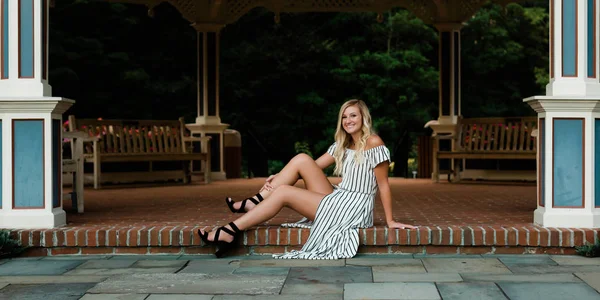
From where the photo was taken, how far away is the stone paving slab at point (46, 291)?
3949mm

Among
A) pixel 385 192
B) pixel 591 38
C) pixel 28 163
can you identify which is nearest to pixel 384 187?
pixel 385 192

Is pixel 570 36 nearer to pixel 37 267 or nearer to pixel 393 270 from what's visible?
pixel 393 270

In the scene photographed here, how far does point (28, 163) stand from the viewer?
219 inches

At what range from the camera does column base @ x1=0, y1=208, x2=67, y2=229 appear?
5.53m

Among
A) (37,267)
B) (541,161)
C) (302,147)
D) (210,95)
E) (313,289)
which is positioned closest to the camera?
(313,289)

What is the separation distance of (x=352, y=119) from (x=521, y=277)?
4.92 ft

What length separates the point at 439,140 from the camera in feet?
40.1

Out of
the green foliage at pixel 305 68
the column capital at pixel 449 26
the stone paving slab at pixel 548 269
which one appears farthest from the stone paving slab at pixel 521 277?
the green foliage at pixel 305 68

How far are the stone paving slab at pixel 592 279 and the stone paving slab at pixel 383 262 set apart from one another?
0.89 metres

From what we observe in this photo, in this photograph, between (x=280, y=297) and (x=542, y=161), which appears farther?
(x=542, y=161)

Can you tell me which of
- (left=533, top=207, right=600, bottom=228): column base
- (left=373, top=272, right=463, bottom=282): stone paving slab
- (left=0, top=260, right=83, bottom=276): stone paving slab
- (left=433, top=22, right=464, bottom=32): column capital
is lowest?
(left=0, top=260, right=83, bottom=276): stone paving slab

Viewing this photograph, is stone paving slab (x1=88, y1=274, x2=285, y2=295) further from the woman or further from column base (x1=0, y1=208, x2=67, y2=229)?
column base (x1=0, y1=208, x2=67, y2=229)

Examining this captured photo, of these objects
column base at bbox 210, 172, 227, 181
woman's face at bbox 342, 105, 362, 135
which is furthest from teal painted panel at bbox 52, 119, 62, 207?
column base at bbox 210, 172, 227, 181

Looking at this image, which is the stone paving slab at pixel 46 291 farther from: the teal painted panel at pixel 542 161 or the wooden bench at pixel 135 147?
the wooden bench at pixel 135 147
